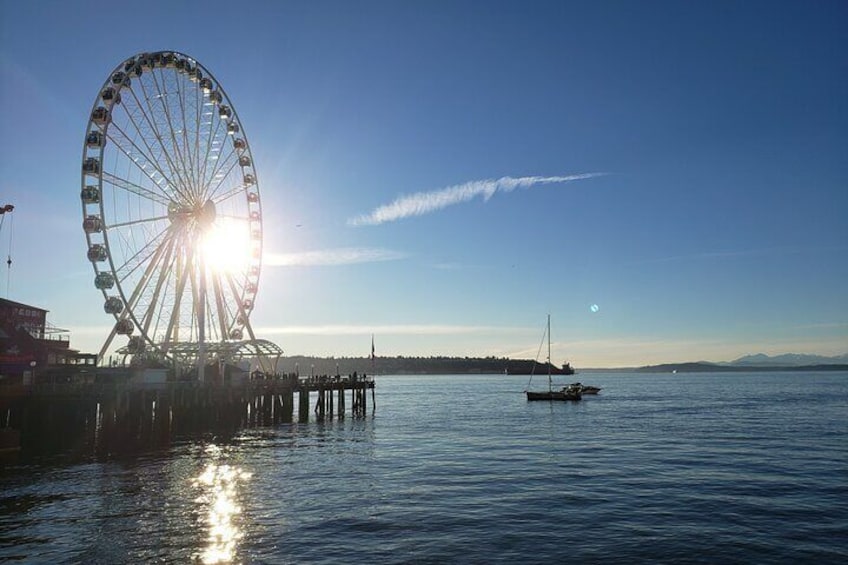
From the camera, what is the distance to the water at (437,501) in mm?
23938

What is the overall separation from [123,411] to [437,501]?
3828cm

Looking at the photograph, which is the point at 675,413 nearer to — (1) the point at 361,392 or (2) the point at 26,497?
(1) the point at 361,392

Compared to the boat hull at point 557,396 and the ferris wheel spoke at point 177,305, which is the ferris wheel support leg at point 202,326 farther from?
the boat hull at point 557,396

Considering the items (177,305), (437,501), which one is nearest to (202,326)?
(177,305)

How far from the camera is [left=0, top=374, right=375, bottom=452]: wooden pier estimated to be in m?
52.2

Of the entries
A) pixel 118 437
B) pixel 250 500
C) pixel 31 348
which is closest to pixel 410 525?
pixel 250 500

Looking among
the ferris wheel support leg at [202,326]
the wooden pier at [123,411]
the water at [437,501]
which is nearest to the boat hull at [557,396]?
the wooden pier at [123,411]

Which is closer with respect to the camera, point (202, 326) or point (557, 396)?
point (202, 326)

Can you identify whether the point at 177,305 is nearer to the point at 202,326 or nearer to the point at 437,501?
the point at 202,326

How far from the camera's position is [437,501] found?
32.0 metres

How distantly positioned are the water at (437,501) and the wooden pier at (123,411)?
15.8ft

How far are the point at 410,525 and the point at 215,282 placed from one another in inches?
1774

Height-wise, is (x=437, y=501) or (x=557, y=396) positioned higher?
(x=557, y=396)

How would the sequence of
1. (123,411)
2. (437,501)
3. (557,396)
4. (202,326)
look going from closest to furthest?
(437,501)
(123,411)
(202,326)
(557,396)
